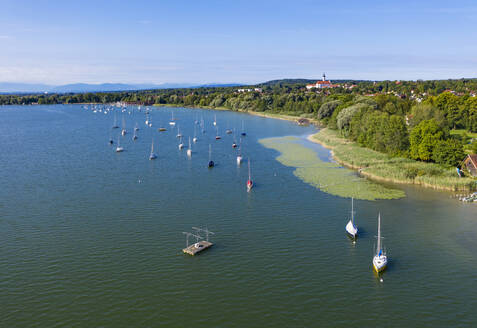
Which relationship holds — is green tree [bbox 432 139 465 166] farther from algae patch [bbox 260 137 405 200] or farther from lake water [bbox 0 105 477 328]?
algae patch [bbox 260 137 405 200]

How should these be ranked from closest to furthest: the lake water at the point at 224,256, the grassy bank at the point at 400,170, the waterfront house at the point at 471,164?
the lake water at the point at 224,256 → the grassy bank at the point at 400,170 → the waterfront house at the point at 471,164

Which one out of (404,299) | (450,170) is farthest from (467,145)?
(404,299)

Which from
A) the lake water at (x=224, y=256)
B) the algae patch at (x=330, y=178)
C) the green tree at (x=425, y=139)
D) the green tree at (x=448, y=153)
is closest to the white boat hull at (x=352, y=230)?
the lake water at (x=224, y=256)

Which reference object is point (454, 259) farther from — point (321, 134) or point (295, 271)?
point (321, 134)

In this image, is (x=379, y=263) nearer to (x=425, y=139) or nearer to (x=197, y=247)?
(x=197, y=247)

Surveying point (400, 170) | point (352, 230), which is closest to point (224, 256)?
point (352, 230)

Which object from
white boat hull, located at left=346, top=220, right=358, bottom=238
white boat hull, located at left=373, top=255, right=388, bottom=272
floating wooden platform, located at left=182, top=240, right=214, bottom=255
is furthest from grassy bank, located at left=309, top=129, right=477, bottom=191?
floating wooden platform, located at left=182, top=240, right=214, bottom=255

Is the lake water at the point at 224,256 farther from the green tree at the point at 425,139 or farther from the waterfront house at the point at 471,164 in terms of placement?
the green tree at the point at 425,139
